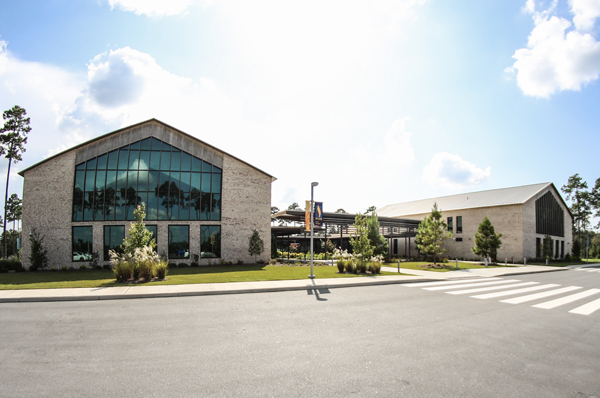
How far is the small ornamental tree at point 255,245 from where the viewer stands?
26.7m

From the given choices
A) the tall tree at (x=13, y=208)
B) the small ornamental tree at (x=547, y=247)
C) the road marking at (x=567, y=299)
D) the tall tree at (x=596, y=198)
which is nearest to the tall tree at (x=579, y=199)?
the tall tree at (x=596, y=198)

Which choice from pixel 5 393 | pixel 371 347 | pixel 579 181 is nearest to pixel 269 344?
pixel 371 347

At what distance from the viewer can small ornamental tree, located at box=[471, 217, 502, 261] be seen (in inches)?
1337

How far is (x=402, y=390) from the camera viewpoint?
173 inches

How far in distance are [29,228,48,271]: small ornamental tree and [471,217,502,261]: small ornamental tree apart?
132 feet

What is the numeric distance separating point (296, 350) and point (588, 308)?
10.9 metres

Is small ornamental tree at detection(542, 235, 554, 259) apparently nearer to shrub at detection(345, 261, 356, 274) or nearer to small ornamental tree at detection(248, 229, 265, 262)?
shrub at detection(345, 261, 356, 274)

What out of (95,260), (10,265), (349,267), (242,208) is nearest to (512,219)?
(349,267)

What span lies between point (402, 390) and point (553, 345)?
4486 mm

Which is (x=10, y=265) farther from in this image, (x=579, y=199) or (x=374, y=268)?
(x=579, y=199)

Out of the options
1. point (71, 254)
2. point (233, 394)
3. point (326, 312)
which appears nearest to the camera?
point (233, 394)

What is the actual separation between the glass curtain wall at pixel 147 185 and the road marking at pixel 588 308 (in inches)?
912

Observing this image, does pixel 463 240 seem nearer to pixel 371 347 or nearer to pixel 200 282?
pixel 200 282

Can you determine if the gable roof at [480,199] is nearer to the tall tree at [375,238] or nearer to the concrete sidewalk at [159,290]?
the tall tree at [375,238]
